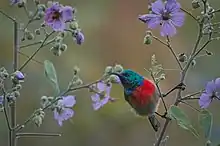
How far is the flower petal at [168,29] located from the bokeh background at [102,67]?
2.07 ft

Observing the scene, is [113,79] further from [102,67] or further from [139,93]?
[102,67]

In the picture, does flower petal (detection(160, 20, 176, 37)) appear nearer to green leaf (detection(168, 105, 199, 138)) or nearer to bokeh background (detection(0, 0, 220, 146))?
green leaf (detection(168, 105, 199, 138))

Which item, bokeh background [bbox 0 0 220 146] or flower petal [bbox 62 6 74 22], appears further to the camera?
bokeh background [bbox 0 0 220 146]

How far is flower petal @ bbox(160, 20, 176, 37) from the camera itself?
0.63 m

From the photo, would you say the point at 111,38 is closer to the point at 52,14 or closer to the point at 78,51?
the point at 78,51

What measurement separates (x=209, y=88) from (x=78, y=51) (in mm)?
1111

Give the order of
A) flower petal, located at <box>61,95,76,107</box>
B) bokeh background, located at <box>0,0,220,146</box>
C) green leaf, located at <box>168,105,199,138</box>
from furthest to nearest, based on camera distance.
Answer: bokeh background, located at <box>0,0,220,146</box> → flower petal, located at <box>61,95,76,107</box> → green leaf, located at <box>168,105,199,138</box>

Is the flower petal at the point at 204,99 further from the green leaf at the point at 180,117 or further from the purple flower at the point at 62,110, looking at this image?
the purple flower at the point at 62,110

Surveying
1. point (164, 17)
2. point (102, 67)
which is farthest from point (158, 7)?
point (102, 67)

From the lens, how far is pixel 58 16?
2.08 ft

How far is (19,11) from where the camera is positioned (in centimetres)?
165

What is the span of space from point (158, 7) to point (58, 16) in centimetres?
12

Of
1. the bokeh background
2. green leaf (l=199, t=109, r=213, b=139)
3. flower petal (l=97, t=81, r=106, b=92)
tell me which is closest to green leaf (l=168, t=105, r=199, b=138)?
green leaf (l=199, t=109, r=213, b=139)

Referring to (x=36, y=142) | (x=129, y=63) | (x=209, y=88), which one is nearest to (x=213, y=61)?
(x=129, y=63)
